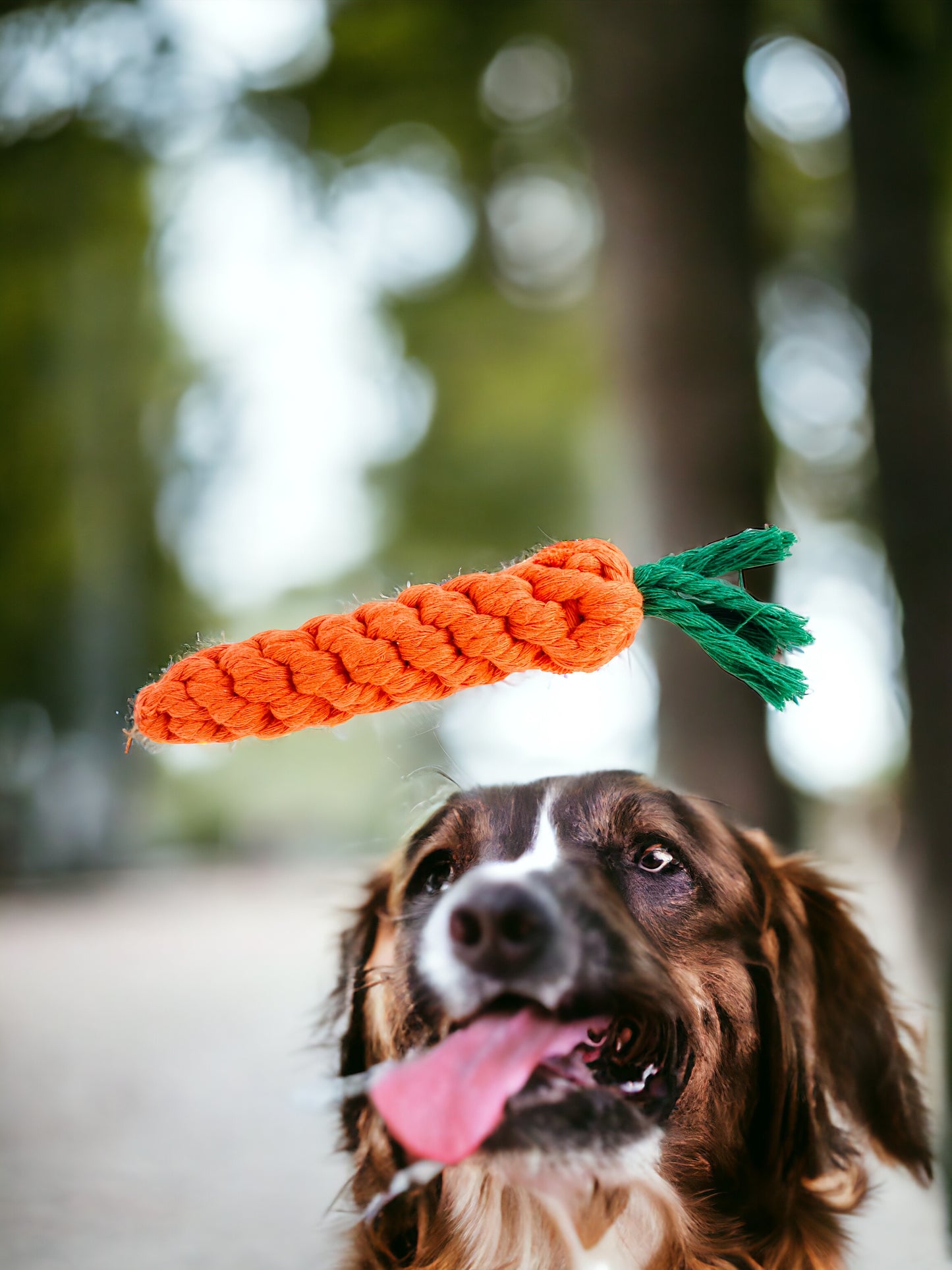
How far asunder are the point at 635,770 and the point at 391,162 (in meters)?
3.85

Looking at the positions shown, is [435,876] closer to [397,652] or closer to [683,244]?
[397,652]

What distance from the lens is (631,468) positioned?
7.99ft

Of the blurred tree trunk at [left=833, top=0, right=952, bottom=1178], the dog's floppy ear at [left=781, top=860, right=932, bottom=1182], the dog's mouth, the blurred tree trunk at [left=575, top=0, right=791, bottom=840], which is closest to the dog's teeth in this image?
the dog's mouth

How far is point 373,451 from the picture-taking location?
4.70 metres

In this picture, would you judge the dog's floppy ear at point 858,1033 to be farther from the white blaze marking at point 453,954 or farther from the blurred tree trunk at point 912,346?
the blurred tree trunk at point 912,346

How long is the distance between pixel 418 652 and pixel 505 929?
213 mm

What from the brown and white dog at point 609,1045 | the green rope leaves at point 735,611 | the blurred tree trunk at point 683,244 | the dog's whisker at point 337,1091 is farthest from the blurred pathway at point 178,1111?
the blurred tree trunk at point 683,244

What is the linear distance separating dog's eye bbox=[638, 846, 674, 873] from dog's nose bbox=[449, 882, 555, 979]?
145 millimetres

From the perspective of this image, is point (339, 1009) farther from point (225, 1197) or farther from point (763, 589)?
point (763, 589)

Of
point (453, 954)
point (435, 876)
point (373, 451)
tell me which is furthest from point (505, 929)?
point (373, 451)

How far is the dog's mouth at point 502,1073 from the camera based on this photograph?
598mm

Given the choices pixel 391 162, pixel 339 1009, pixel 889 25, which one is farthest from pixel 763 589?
pixel 391 162

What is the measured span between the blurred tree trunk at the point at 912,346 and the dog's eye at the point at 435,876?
60.6 inches

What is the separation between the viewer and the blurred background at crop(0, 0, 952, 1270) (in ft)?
4.60
